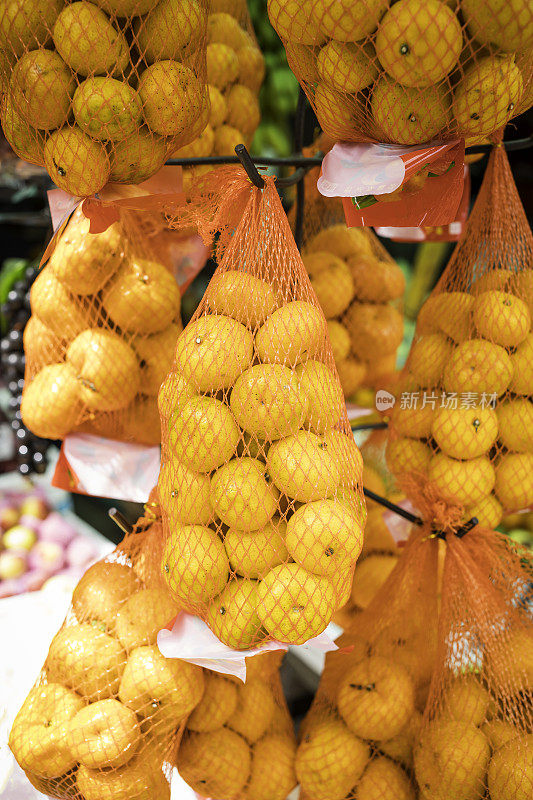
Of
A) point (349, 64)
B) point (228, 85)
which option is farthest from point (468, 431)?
point (228, 85)

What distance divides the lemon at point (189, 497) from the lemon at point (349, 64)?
0.62 m

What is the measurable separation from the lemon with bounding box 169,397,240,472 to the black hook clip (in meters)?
0.36

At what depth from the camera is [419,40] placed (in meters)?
0.79

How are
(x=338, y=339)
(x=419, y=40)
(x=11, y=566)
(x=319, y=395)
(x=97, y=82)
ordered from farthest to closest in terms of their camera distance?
(x=11, y=566), (x=338, y=339), (x=319, y=395), (x=97, y=82), (x=419, y=40)

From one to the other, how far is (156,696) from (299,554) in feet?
1.37

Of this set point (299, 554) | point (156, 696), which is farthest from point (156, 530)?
point (299, 554)

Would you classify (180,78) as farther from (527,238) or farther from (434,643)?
(434,643)

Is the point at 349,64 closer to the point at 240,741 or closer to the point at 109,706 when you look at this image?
the point at 109,706

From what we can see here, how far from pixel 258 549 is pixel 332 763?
1.81 feet

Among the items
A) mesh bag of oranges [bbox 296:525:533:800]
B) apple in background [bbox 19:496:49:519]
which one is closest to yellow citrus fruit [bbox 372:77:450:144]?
mesh bag of oranges [bbox 296:525:533:800]

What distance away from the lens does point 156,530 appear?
1285mm

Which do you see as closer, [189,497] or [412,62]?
[412,62]

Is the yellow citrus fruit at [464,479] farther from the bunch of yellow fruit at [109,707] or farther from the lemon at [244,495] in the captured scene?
the bunch of yellow fruit at [109,707]

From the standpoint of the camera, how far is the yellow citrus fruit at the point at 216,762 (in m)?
1.21
